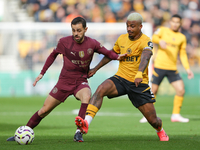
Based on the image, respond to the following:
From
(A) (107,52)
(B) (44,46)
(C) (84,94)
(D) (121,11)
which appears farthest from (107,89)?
(D) (121,11)

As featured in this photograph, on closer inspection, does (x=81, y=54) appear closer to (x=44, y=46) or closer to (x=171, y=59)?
(x=171, y=59)

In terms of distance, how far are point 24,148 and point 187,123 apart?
4.86m

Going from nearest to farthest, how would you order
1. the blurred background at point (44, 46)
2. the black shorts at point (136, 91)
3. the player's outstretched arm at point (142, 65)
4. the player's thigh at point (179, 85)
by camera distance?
1. the player's outstretched arm at point (142, 65)
2. the black shorts at point (136, 91)
3. the player's thigh at point (179, 85)
4. the blurred background at point (44, 46)

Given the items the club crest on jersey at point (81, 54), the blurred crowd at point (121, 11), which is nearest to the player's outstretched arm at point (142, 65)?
the club crest on jersey at point (81, 54)

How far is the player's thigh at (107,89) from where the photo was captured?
552 cm

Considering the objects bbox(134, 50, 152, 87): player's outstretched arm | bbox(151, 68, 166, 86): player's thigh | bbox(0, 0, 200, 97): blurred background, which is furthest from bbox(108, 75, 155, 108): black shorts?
bbox(0, 0, 200, 97): blurred background

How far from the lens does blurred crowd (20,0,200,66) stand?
20953mm

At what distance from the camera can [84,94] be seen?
5.74 m

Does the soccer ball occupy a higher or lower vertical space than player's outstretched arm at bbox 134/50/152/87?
lower

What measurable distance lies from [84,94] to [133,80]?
0.79 metres

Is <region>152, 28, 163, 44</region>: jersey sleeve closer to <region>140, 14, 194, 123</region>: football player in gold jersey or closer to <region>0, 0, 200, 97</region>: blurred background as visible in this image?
<region>140, 14, 194, 123</region>: football player in gold jersey

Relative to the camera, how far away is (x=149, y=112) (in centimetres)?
563

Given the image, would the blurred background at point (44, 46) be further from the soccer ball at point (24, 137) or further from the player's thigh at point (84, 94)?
the soccer ball at point (24, 137)

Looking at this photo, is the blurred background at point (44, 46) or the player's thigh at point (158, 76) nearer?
the player's thigh at point (158, 76)
